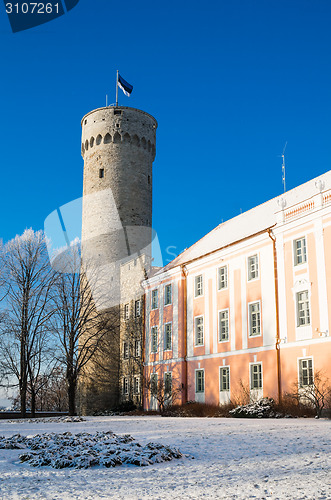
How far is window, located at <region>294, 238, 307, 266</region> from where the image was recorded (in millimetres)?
26075

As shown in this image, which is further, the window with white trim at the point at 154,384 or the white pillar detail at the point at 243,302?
the window with white trim at the point at 154,384

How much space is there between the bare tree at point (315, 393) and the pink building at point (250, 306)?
0.32 metres

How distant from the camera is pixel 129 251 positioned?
4838 cm

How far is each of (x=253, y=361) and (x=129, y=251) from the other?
2224cm

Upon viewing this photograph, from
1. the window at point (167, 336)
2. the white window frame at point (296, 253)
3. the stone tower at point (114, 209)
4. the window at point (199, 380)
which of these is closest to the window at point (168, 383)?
the window at point (167, 336)

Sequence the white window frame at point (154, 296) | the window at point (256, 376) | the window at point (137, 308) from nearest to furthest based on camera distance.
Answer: the window at point (256, 376)
the white window frame at point (154, 296)
the window at point (137, 308)

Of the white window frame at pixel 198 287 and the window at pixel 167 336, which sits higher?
the white window frame at pixel 198 287

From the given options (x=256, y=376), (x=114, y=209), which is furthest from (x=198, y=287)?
(x=114, y=209)

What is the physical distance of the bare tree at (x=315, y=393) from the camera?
22406 mm

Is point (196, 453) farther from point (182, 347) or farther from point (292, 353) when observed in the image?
point (182, 347)

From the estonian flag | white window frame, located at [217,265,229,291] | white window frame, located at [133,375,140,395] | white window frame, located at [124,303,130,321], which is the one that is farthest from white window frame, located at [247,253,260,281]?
the estonian flag

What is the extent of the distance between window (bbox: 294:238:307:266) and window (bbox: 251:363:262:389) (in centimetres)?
566

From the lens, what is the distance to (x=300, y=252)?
86.6 ft

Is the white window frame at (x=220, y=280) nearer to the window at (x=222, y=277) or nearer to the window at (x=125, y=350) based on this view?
the window at (x=222, y=277)
